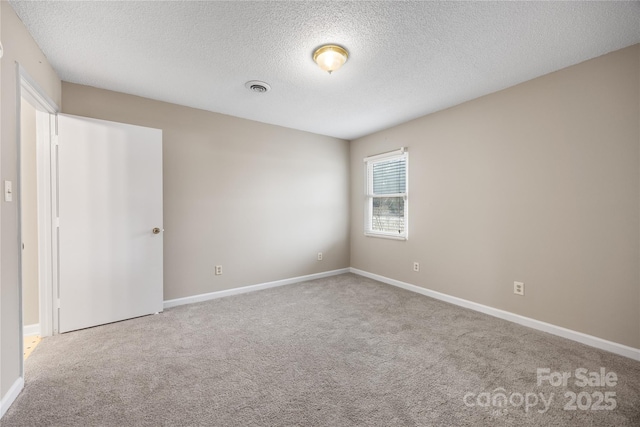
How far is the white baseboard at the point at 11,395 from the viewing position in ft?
5.12

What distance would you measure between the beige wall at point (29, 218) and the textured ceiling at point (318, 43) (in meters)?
0.63

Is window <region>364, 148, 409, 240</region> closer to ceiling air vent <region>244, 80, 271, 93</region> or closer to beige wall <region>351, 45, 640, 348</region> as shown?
beige wall <region>351, 45, 640, 348</region>

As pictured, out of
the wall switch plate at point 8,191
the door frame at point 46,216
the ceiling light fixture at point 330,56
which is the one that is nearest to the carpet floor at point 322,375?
the door frame at point 46,216

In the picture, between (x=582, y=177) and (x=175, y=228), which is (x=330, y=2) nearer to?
(x=582, y=177)

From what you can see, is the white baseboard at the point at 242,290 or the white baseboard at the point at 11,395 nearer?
the white baseboard at the point at 11,395

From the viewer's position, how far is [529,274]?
2730 mm

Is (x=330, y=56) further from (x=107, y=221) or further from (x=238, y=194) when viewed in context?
(x=107, y=221)

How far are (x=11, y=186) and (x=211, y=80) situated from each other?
1.73 m

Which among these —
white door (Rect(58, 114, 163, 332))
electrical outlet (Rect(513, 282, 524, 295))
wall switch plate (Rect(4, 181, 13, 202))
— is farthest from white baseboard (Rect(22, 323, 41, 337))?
electrical outlet (Rect(513, 282, 524, 295))

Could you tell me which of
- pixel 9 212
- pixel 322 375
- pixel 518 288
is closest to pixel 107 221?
pixel 9 212

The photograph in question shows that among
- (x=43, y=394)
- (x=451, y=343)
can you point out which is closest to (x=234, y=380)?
(x=43, y=394)

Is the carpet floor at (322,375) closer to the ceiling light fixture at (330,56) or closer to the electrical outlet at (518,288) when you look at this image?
the electrical outlet at (518,288)

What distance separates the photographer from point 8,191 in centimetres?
171

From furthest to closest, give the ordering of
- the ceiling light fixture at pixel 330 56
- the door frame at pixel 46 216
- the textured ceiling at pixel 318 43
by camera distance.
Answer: the door frame at pixel 46 216, the ceiling light fixture at pixel 330 56, the textured ceiling at pixel 318 43
